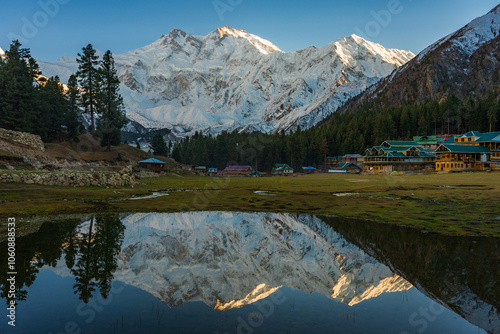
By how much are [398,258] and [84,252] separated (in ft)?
64.5

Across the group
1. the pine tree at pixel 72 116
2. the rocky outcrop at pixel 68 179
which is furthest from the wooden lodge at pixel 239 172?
the rocky outcrop at pixel 68 179

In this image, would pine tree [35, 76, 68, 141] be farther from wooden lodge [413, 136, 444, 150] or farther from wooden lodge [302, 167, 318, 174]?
wooden lodge [413, 136, 444, 150]

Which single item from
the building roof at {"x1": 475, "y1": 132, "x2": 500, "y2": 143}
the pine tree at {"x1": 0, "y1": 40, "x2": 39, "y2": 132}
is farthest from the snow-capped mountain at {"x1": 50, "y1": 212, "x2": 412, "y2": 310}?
the building roof at {"x1": 475, "y1": 132, "x2": 500, "y2": 143}

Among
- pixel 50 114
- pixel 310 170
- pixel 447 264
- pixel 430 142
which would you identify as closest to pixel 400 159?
pixel 430 142

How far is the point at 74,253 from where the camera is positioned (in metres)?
22.6

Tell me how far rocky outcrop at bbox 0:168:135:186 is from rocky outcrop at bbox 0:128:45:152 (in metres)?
21.9

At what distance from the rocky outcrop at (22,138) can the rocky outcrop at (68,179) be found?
21867 mm

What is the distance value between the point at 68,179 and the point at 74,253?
3865 cm

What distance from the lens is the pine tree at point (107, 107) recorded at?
106 meters

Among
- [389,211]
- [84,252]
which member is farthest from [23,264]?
[389,211]

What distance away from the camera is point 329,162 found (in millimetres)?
186000

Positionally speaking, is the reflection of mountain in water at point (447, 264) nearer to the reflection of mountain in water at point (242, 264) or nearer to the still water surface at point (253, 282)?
the still water surface at point (253, 282)

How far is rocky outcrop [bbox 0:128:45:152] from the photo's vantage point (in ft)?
234

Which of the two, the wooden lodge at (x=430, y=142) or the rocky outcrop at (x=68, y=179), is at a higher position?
the wooden lodge at (x=430, y=142)
